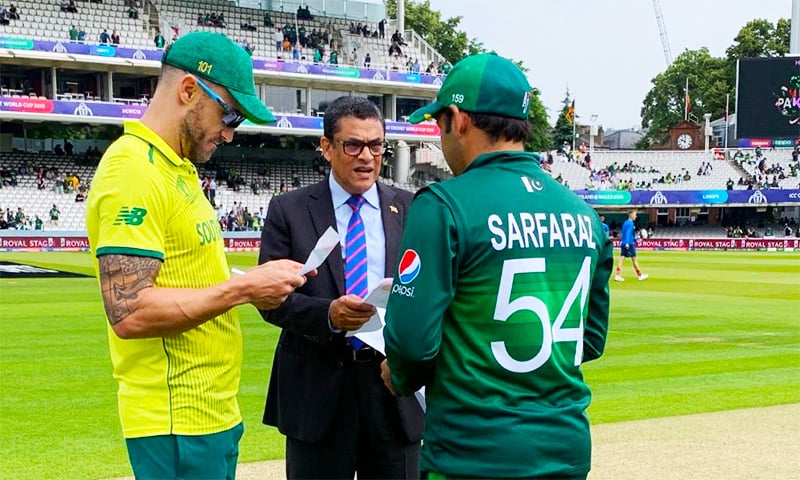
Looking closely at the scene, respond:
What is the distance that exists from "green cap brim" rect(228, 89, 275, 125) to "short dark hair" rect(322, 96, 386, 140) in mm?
1119

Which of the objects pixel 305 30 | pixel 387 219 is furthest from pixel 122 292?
pixel 305 30

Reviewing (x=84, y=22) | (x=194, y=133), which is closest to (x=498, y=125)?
(x=194, y=133)

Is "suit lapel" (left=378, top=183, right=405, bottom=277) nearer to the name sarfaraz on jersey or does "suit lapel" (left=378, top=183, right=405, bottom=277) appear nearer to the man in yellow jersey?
the man in yellow jersey

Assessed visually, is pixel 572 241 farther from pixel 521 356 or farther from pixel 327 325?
pixel 327 325

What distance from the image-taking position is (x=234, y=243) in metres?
44.5

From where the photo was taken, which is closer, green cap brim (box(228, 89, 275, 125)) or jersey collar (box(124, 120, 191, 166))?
jersey collar (box(124, 120, 191, 166))

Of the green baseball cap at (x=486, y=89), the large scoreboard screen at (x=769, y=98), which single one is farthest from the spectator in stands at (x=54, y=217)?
the green baseball cap at (x=486, y=89)

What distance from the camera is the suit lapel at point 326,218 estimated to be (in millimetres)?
4410

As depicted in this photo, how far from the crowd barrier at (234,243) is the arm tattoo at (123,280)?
1285 inches

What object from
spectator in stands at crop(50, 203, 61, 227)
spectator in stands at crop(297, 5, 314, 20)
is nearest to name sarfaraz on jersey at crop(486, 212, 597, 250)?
spectator in stands at crop(50, 203, 61, 227)

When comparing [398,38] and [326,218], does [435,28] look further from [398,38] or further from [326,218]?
[326,218]

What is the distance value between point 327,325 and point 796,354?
11.2 meters

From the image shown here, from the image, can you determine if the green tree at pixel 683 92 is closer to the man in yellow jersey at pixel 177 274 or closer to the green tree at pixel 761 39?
the green tree at pixel 761 39

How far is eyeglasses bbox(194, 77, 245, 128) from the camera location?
11.0 ft
